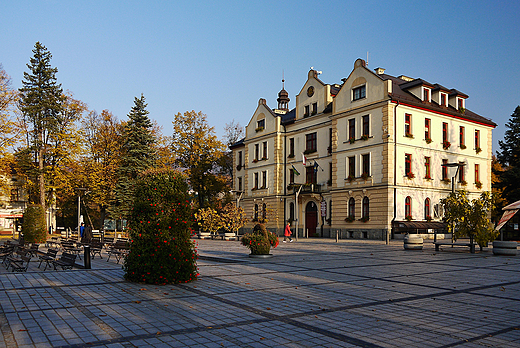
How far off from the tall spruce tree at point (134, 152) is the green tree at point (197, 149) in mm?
5636

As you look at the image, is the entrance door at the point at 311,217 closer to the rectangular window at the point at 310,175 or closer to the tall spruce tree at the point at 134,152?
the rectangular window at the point at 310,175

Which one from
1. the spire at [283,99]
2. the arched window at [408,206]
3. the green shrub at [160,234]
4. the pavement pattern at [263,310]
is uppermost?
the spire at [283,99]

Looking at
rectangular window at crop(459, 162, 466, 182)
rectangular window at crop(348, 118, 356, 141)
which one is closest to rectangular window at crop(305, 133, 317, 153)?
rectangular window at crop(348, 118, 356, 141)

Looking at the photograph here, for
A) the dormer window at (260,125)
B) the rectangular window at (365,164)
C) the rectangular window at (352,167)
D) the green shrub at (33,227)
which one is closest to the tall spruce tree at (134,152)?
the dormer window at (260,125)

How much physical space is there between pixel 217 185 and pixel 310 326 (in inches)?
1959

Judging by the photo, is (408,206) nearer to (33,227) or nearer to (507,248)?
(507,248)

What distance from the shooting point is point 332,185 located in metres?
44.2

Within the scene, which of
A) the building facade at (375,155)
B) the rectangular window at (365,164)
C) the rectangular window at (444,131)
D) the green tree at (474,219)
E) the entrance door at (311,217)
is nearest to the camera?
the green tree at (474,219)

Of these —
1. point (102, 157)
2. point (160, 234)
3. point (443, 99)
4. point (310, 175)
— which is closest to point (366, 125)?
point (443, 99)

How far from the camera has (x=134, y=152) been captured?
47.1 m

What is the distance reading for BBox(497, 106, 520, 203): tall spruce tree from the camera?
42.5 meters

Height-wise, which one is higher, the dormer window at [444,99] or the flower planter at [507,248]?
the dormer window at [444,99]

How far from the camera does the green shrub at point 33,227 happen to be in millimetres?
28625

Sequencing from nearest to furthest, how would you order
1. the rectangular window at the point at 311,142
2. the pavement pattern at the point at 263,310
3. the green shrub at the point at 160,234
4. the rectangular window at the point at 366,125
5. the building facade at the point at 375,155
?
the pavement pattern at the point at 263,310, the green shrub at the point at 160,234, the building facade at the point at 375,155, the rectangular window at the point at 366,125, the rectangular window at the point at 311,142
